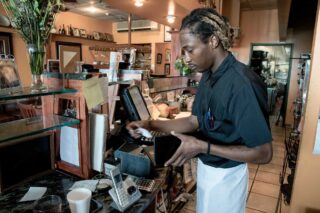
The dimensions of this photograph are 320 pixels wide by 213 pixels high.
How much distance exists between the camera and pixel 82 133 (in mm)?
1101

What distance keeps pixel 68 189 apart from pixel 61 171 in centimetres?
19

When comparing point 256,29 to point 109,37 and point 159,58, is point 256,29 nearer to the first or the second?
point 159,58

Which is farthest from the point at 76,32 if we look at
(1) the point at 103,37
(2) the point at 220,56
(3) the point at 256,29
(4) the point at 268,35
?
(2) the point at 220,56

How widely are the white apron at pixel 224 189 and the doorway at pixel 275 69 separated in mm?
5814

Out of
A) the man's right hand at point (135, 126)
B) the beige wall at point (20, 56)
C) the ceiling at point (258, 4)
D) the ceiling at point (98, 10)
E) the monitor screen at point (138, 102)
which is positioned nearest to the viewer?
the man's right hand at point (135, 126)

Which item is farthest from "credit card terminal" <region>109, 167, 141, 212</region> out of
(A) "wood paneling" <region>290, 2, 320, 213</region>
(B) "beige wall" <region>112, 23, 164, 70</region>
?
(B) "beige wall" <region>112, 23, 164, 70</region>

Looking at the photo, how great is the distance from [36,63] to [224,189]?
1.04m

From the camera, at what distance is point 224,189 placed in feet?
3.60

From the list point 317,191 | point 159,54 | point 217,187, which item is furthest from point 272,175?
point 159,54

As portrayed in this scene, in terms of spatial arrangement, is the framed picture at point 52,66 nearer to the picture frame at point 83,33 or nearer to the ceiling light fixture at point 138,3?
the ceiling light fixture at point 138,3

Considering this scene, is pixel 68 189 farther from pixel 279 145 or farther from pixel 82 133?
pixel 279 145

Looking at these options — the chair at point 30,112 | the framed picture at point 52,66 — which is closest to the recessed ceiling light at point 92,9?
the chair at point 30,112

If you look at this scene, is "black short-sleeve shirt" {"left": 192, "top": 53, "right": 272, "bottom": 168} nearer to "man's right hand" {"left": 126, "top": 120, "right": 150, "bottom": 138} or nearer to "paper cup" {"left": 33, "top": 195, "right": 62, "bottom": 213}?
"man's right hand" {"left": 126, "top": 120, "right": 150, "bottom": 138}

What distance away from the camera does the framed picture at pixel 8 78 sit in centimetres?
92
